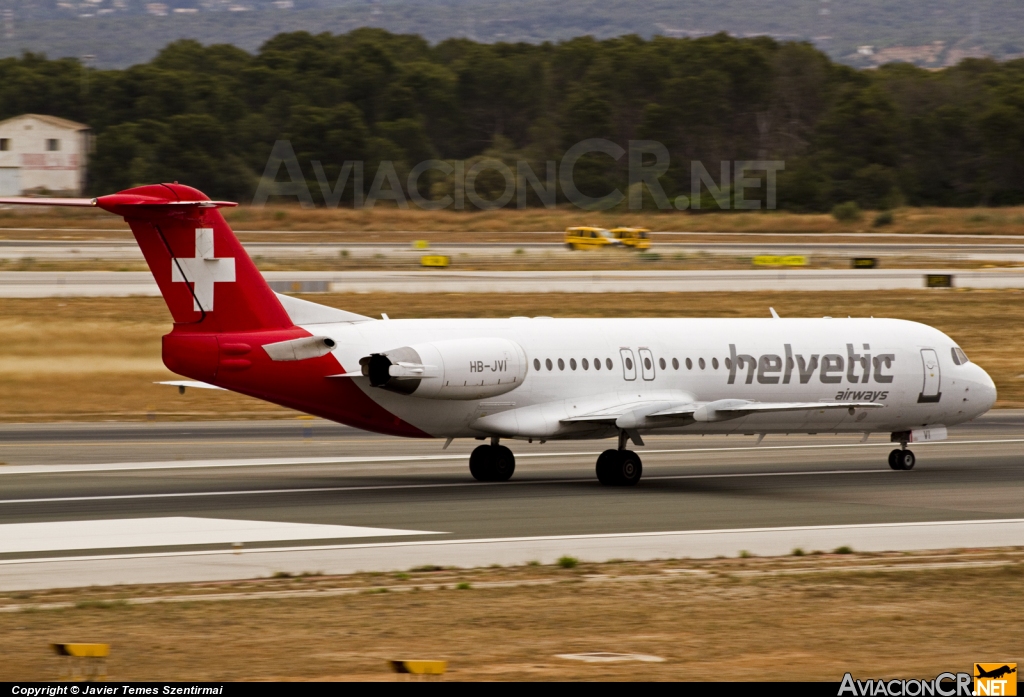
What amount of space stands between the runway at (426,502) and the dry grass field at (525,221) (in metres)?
67.1

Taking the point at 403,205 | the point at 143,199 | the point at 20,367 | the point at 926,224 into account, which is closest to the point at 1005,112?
the point at 926,224

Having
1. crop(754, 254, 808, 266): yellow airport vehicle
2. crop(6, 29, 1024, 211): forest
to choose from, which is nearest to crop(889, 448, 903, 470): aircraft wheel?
crop(754, 254, 808, 266): yellow airport vehicle

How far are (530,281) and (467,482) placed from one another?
36.2 m

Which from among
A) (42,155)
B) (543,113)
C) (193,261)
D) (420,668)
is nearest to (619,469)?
(193,261)

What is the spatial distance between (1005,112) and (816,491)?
98773 millimetres

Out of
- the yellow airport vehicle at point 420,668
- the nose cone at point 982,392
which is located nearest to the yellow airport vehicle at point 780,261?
the nose cone at point 982,392

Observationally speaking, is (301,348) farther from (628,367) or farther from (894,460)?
(894,460)

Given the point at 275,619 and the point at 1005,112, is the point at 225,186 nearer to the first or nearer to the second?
the point at 1005,112

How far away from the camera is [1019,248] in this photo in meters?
85.6

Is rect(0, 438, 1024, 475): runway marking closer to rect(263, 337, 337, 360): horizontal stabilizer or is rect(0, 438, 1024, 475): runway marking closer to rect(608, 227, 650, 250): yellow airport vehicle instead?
rect(263, 337, 337, 360): horizontal stabilizer

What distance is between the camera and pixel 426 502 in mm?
24328

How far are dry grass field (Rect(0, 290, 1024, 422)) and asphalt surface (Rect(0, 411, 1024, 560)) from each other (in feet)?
10.1

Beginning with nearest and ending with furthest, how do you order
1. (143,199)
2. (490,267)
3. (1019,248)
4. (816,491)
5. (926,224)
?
1. (143,199)
2. (816,491)
3. (490,267)
4. (1019,248)
5. (926,224)

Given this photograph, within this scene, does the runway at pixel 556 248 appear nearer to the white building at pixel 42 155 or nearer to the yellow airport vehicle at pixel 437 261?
the yellow airport vehicle at pixel 437 261
